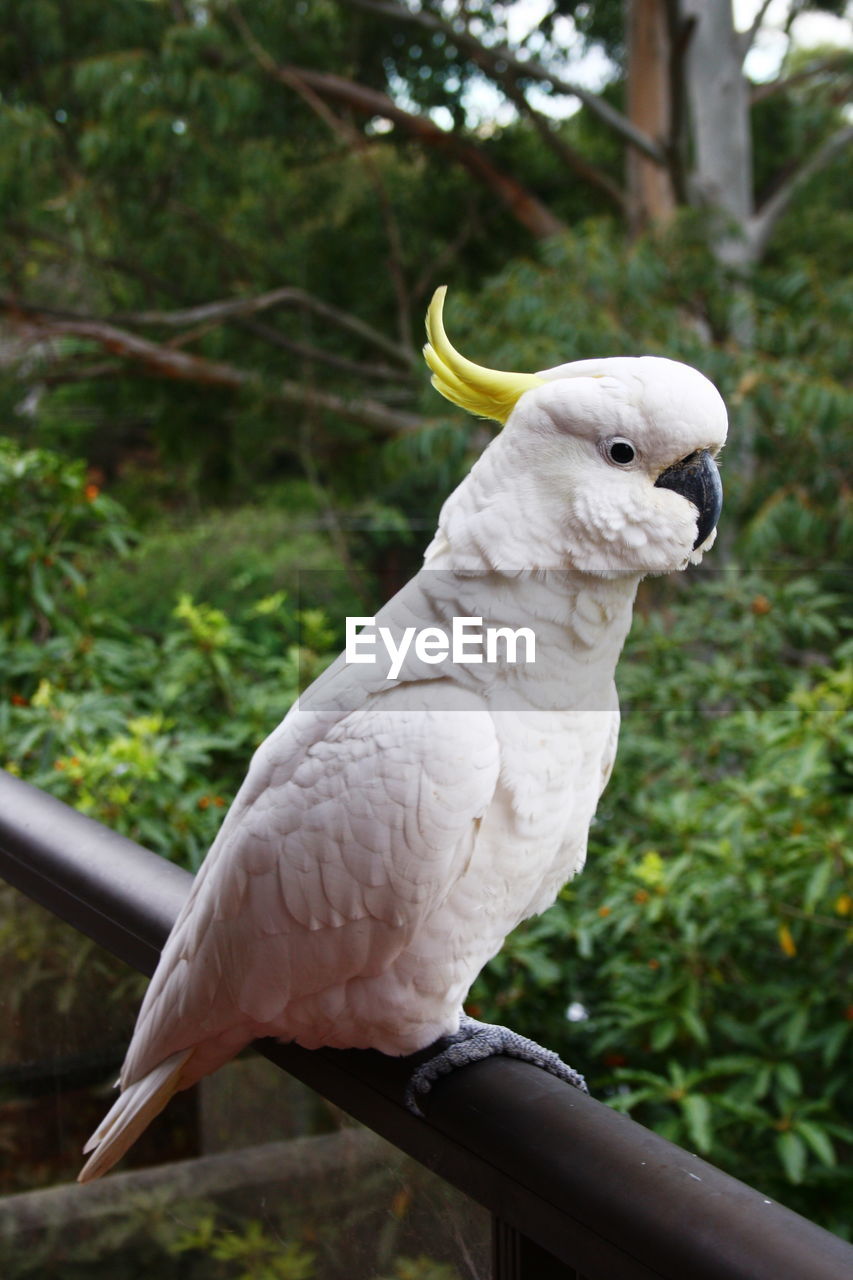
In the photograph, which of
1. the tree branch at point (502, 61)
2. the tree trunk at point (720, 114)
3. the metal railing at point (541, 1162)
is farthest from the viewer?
the tree trunk at point (720, 114)

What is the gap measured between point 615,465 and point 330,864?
1.08ft

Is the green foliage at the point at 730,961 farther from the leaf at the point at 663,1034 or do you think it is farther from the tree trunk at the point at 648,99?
the tree trunk at the point at 648,99

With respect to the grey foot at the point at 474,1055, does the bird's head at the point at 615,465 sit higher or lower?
higher

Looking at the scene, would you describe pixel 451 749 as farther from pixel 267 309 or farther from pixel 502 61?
pixel 267 309

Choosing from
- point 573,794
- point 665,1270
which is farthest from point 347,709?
point 665,1270

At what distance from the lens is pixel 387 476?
14.3 ft

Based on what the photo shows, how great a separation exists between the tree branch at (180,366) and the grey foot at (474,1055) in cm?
375

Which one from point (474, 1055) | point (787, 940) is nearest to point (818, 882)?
point (787, 940)

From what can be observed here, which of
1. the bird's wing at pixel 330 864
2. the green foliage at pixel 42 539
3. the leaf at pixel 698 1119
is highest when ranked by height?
the green foliage at pixel 42 539

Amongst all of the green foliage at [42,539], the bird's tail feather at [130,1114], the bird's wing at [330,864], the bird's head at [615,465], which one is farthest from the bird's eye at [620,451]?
the green foliage at [42,539]

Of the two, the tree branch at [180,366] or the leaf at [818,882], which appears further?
the tree branch at [180,366]

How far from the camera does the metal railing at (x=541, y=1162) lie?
0.50 m

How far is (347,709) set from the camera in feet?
2.66

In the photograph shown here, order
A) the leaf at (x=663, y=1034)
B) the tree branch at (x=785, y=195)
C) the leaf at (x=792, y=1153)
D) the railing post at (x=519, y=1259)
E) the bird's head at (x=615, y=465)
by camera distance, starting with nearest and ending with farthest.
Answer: the railing post at (x=519, y=1259) → the bird's head at (x=615, y=465) → the leaf at (x=792, y=1153) → the leaf at (x=663, y=1034) → the tree branch at (x=785, y=195)
